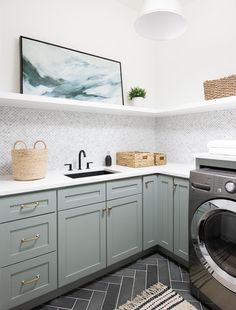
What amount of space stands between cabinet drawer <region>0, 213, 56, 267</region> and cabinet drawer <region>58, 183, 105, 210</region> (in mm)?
127

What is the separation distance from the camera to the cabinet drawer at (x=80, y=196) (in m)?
1.68

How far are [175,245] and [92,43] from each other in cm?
233

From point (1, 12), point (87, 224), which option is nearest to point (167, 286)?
point (87, 224)

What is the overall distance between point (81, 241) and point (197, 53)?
7.74ft

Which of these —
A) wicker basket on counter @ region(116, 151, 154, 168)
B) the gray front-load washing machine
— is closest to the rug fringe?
the gray front-load washing machine

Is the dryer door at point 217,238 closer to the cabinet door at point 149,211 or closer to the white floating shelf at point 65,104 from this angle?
the cabinet door at point 149,211

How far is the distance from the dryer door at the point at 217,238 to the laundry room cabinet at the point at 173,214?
14.2 inches

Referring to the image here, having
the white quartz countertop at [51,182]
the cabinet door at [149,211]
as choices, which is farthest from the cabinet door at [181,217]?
the cabinet door at [149,211]

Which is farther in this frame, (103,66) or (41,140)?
(103,66)

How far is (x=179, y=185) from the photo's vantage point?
6.66 feet

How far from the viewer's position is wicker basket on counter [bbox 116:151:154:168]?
2.40 meters

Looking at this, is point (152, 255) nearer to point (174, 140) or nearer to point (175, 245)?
point (175, 245)

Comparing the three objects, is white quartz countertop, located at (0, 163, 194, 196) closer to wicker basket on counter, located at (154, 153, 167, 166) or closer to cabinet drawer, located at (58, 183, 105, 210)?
cabinet drawer, located at (58, 183, 105, 210)

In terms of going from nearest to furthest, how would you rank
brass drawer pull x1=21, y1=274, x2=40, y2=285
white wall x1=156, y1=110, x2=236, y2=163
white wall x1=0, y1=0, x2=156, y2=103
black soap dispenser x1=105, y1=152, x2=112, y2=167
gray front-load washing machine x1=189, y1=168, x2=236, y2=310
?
gray front-load washing machine x1=189, y1=168, x2=236, y2=310 → brass drawer pull x1=21, y1=274, x2=40, y2=285 → white wall x1=0, y1=0, x2=156, y2=103 → white wall x1=156, y1=110, x2=236, y2=163 → black soap dispenser x1=105, y1=152, x2=112, y2=167
